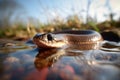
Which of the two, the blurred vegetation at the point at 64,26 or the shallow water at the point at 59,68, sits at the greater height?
the blurred vegetation at the point at 64,26

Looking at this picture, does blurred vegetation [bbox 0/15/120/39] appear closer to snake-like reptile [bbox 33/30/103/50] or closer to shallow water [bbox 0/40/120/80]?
snake-like reptile [bbox 33/30/103/50]

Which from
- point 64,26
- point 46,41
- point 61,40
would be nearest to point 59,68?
point 46,41

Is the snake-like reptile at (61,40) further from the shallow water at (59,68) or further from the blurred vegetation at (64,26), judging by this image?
the blurred vegetation at (64,26)

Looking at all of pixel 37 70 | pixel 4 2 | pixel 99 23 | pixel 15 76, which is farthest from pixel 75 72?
pixel 4 2

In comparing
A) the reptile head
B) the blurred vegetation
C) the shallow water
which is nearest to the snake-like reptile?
the reptile head

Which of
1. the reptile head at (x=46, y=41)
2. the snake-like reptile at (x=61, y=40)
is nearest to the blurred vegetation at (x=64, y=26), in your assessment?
the snake-like reptile at (x=61, y=40)

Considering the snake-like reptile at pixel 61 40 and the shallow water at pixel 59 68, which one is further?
the snake-like reptile at pixel 61 40

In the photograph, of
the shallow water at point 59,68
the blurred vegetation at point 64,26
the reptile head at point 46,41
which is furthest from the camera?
the blurred vegetation at point 64,26

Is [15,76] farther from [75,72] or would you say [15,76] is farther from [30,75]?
[75,72]
